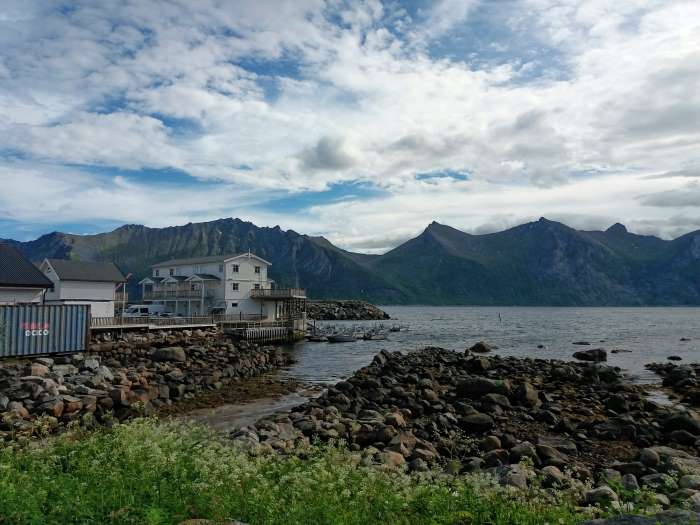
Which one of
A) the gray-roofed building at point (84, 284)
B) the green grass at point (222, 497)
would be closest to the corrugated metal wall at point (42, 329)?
the gray-roofed building at point (84, 284)

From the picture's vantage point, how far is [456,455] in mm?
15375

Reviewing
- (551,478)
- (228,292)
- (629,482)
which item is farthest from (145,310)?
(629,482)

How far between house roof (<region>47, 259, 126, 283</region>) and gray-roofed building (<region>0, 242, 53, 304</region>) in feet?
48.4

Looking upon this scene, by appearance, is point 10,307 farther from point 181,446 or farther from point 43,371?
point 181,446

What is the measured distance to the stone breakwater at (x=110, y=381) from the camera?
61.2ft

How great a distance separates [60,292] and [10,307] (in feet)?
83.2

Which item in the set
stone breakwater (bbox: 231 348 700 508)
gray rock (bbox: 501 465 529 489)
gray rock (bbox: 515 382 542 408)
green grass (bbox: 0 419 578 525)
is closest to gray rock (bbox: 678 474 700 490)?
stone breakwater (bbox: 231 348 700 508)

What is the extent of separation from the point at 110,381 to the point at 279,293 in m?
40.0

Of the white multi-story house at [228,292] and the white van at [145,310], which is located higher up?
the white multi-story house at [228,292]

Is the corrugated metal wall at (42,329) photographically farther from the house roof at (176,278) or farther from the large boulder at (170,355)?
the house roof at (176,278)

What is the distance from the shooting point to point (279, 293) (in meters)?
64.3

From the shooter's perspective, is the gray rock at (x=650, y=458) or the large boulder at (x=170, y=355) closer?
the gray rock at (x=650, y=458)

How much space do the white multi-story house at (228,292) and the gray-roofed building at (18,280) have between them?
90.6 ft

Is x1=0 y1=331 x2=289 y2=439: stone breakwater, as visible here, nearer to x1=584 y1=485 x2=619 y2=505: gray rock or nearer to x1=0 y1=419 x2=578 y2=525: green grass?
x1=0 y1=419 x2=578 y2=525: green grass
